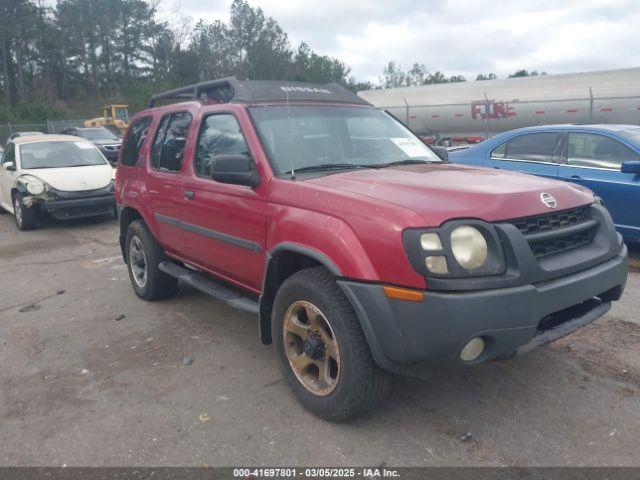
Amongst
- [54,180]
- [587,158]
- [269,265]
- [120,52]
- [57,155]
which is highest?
[120,52]

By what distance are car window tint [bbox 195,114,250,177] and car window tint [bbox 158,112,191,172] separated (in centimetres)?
28

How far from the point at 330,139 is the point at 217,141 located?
2.92 ft

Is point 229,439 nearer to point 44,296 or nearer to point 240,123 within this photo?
point 240,123

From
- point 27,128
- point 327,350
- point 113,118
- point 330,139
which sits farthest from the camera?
point 27,128

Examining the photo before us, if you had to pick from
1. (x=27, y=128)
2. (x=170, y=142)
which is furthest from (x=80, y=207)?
(x=27, y=128)

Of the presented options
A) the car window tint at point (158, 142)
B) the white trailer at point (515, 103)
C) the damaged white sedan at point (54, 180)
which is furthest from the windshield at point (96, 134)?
the car window tint at point (158, 142)

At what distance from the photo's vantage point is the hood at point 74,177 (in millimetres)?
9562

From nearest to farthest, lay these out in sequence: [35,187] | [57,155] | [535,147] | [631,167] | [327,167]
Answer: [327,167], [631,167], [535,147], [35,187], [57,155]

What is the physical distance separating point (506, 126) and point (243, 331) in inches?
751

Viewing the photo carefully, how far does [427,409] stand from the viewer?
325 centimetres

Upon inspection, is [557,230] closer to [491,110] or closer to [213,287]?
[213,287]

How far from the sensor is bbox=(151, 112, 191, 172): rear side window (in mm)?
4613

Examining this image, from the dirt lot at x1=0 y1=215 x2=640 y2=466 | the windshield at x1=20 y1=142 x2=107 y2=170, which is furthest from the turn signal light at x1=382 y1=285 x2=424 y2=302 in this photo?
the windshield at x1=20 y1=142 x2=107 y2=170

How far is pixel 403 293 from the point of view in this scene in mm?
2623
